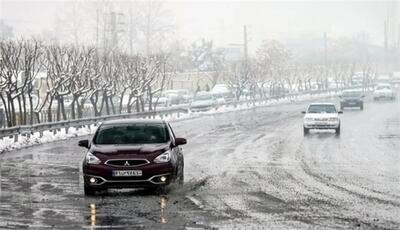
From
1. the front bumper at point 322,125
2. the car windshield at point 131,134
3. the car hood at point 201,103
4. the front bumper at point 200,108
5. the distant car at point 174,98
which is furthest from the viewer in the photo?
the distant car at point 174,98

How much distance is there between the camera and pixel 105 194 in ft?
48.8

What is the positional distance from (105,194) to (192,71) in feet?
296

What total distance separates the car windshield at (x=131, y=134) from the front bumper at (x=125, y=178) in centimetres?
108

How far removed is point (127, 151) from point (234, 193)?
7.16ft

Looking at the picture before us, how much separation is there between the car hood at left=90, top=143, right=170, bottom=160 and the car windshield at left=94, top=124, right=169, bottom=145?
473 millimetres

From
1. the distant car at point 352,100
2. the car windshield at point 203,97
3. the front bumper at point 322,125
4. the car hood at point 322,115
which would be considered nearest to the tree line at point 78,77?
the car windshield at point 203,97

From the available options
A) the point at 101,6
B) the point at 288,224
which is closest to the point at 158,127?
the point at 288,224

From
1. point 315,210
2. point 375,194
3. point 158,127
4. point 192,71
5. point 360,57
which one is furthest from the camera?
point 360,57

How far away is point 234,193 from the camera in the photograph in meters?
14.4

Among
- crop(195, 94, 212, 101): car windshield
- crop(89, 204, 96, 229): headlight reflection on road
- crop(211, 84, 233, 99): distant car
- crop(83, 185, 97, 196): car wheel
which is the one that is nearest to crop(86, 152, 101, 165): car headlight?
crop(83, 185, 97, 196): car wheel

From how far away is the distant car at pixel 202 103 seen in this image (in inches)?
2370

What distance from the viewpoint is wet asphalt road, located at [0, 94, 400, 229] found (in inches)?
441

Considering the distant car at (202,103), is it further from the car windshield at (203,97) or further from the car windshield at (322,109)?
the car windshield at (322,109)

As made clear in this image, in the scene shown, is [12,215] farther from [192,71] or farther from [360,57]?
[360,57]
